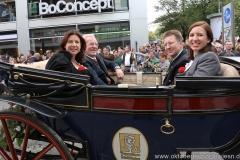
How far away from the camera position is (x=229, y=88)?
5.66ft

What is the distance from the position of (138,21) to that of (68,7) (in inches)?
159

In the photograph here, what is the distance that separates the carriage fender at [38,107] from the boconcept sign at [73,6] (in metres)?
13.5

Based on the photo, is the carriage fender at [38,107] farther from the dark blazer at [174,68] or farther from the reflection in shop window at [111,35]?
the reflection in shop window at [111,35]

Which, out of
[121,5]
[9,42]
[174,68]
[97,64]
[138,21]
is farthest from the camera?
[9,42]

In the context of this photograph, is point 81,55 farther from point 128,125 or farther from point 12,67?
point 128,125

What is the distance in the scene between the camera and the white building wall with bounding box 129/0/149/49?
14906 millimetres

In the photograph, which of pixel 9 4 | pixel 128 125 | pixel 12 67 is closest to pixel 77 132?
pixel 128 125

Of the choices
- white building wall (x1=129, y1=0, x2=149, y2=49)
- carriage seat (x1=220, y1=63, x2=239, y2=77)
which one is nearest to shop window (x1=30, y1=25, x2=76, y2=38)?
white building wall (x1=129, y1=0, x2=149, y2=49)

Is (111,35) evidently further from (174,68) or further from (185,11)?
(174,68)

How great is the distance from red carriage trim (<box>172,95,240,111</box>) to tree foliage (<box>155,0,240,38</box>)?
19618mm

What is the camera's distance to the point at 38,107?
2.02 meters

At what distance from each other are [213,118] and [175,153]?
0.35m

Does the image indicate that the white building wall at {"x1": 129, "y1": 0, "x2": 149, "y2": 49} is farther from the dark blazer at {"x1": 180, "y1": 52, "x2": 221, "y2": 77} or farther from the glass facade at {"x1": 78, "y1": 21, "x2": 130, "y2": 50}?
the dark blazer at {"x1": 180, "y1": 52, "x2": 221, "y2": 77}

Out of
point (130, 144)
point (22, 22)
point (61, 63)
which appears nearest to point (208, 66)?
point (130, 144)
